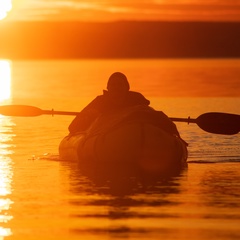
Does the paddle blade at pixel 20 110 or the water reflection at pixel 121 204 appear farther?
the paddle blade at pixel 20 110

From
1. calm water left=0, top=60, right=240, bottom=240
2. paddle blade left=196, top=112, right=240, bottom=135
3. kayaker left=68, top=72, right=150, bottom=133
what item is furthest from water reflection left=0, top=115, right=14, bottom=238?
paddle blade left=196, top=112, right=240, bottom=135

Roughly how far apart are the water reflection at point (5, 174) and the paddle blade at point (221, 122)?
12.0ft

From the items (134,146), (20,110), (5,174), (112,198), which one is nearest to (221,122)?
(134,146)

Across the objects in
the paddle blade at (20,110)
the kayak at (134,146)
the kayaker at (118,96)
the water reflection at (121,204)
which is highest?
the kayaker at (118,96)

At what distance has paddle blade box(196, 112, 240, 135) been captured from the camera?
21891 mm

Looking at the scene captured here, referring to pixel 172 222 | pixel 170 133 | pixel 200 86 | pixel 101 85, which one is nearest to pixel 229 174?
pixel 170 133

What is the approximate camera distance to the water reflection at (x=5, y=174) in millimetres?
14305

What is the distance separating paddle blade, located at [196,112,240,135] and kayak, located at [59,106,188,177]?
166 centimetres

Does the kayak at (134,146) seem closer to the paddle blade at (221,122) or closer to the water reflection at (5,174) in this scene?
the water reflection at (5,174)

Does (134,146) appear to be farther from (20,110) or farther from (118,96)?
(20,110)

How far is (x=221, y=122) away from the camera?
2197 cm

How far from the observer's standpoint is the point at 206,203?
51.3ft

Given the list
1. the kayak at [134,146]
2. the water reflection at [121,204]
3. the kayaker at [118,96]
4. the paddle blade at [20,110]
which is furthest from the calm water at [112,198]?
the kayaker at [118,96]

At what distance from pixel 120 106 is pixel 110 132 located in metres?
1.09
